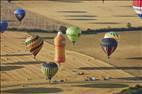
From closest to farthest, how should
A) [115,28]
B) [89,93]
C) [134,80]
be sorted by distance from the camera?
1. [89,93]
2. [134,80]
3. [115,28]

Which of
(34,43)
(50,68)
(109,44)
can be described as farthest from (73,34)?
(50,68)

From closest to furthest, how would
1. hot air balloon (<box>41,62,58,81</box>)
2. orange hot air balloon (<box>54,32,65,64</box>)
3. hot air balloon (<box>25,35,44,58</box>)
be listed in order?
1. hot air balloon (<box>41,62,58,81</box>)
2. orange hot air balloon (<box>54,32,65,64</box>)
3. hot air balloon (<box>25,35,44,58</box>)

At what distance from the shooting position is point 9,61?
50.6 m

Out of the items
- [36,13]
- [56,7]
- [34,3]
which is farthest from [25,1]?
[36,13]

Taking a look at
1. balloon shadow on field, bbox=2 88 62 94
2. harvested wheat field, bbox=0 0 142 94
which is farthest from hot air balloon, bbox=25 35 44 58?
balloon shadow on field, bbox=2 88 62 94

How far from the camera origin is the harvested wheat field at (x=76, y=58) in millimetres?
42250

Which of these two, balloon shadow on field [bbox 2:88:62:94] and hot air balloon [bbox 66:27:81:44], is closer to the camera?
balloon shadow on field [bbox 2:88:62:94]

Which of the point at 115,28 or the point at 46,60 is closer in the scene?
the point at 46,60

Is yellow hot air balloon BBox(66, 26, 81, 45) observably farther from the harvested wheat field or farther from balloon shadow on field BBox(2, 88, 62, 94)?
balloon shadow on field BBox(2, 88, 62, 94)

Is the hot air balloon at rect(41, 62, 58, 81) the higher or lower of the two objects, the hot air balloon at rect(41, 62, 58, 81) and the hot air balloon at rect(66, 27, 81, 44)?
the lower

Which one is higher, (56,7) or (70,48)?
(56,7)

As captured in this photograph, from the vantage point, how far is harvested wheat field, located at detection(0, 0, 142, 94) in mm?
42250

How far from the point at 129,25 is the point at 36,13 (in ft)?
63.6

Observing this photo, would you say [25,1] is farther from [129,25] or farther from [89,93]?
[89,93]
